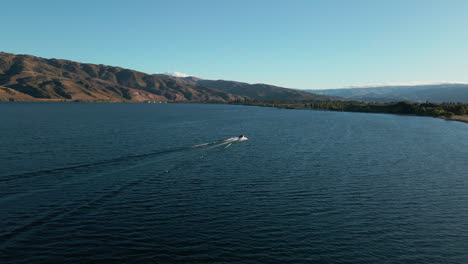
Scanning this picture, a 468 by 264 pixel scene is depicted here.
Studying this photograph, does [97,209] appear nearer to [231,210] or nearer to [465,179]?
[231,210]

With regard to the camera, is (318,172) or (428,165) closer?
(318,172)

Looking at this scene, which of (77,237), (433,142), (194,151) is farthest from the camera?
(433,142)

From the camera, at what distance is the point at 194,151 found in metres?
84.0

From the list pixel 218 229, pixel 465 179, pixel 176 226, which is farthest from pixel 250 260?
pixel 465 179

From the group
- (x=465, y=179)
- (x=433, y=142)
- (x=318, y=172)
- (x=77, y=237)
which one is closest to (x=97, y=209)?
(x=77, y=237)

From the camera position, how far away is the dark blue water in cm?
3206

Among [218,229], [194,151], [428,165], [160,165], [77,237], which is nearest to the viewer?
[77,237]

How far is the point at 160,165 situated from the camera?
220 feet

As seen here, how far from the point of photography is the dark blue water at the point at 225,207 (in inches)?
1262

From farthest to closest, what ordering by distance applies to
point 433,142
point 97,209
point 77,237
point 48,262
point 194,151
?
point 433,142 < point 194,151 < point 97,209 < point 77,237 < point 48,262

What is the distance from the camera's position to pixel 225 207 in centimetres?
4381

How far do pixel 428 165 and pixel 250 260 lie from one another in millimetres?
63341

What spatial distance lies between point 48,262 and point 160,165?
38419 millimetres

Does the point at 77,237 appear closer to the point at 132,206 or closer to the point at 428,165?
the point at 132,206
